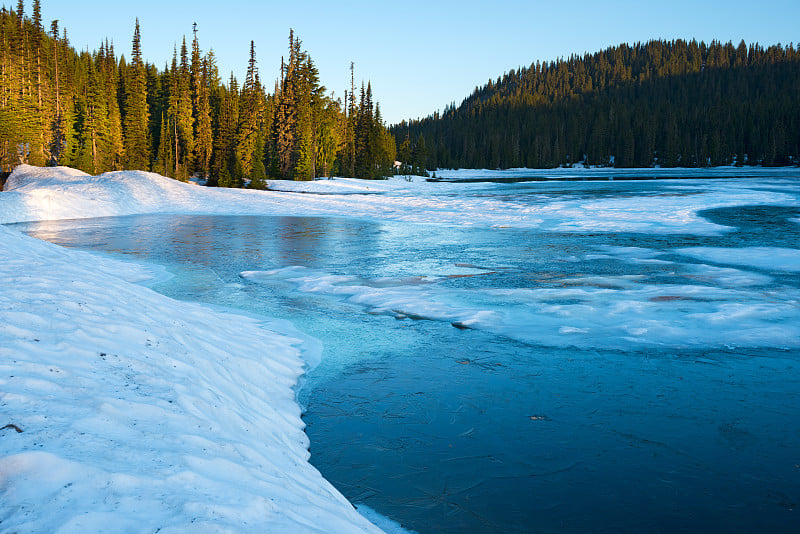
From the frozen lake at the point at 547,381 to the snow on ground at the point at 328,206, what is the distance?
8642 mm

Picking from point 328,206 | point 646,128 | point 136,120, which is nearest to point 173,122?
point 136,120

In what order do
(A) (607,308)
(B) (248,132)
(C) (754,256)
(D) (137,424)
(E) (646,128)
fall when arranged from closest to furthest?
(D) (137,424), (A) (607,308), (C) (754,256), (B) (248,132), (E) (646,128)

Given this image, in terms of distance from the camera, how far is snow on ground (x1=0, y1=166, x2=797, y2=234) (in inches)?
939

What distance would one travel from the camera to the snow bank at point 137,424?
8.94 ft

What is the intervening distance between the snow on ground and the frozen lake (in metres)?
8.64

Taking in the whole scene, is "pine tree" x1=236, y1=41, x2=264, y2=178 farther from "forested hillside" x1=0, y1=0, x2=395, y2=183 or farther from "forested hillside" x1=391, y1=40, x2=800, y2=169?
"forested hillside" x1=391, y1=40, x2=800, y2=169

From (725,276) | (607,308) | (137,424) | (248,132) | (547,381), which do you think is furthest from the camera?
(248,132)

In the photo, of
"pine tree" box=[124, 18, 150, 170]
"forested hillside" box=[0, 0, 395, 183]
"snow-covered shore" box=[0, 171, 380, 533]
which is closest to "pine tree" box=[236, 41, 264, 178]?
"forested hillside" box=[0, 0, 395, 183]

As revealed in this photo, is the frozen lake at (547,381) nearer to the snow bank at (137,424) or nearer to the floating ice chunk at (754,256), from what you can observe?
the floating ice chunk at (754,256)

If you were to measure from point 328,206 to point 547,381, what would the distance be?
2774 centimetres

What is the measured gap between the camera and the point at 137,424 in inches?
144

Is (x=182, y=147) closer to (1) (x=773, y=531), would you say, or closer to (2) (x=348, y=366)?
(2) (x=348, y=366)

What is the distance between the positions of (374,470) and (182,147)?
60565 mm

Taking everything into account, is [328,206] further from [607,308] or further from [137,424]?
[137,424]
